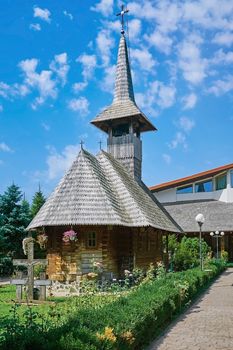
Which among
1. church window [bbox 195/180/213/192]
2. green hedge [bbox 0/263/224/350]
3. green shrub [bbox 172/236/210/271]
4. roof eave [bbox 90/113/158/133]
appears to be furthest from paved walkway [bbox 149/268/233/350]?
church window [bbox 195/180/213/192]

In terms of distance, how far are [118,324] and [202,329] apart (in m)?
2.83

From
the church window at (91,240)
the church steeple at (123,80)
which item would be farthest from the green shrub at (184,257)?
the church steeple at (123,80)

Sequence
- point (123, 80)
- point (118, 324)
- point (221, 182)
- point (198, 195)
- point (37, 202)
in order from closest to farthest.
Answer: point (118, 324) < point (123, 80) < point (37, 202) < point (221, 182) < point (198, 195)

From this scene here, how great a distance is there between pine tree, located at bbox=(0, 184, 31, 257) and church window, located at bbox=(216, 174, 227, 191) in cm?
1543

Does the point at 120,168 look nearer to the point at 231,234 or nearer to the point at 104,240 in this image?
the point at 104,240

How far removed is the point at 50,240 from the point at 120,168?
607 centimetres

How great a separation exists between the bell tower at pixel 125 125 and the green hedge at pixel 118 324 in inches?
490

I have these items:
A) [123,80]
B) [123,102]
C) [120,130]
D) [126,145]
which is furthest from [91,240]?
[123,80]

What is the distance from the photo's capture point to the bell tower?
70.3 feet

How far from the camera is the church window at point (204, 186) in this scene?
33125mm

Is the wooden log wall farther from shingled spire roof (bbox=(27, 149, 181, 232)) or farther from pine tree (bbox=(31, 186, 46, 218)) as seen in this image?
pine tree (bbox=(31, 186, 46, 218))

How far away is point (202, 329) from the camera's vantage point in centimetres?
759

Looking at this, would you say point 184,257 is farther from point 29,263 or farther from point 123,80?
point 29,263

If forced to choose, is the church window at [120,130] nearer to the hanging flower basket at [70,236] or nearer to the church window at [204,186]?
the hanging flower basket at [70,236]
